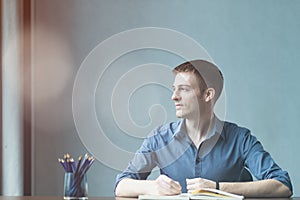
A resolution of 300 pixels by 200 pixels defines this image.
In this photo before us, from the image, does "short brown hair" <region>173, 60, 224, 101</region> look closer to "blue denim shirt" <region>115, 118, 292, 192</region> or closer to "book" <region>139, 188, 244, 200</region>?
"blue denim shirt" <region>115, 118, 292, 192</region>

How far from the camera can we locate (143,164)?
2.83 m

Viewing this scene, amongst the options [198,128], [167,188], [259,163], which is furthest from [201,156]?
[167,188]

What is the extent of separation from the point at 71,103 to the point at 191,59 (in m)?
0.78

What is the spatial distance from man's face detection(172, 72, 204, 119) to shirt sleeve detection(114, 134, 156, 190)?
10.0 inches

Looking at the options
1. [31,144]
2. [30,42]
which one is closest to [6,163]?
[31,144]

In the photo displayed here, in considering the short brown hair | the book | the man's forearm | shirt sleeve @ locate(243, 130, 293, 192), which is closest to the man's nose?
the short brown hair

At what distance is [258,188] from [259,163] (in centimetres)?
35

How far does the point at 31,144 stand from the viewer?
3.32 meters

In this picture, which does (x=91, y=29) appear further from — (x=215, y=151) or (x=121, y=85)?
(x=215, y=151)

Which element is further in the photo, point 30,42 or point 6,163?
point 30,42

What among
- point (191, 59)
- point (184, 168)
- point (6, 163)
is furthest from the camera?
point (191, 59)

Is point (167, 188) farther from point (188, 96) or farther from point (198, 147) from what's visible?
point (188, 96)

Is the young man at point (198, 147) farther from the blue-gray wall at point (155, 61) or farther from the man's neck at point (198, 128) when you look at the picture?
the blue-gray wall at point (155, 61)

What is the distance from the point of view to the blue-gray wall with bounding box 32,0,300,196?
3.24m
